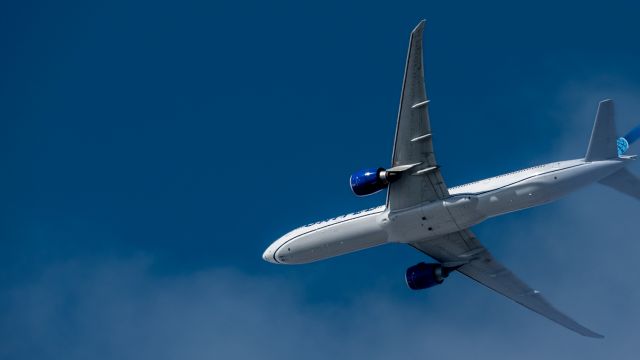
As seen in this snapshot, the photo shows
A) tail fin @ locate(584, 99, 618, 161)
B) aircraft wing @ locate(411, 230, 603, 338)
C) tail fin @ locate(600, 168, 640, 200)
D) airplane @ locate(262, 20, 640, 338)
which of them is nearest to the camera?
tail fin @ locate(584, 99, 618, 161)

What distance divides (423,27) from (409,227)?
37.0 feet

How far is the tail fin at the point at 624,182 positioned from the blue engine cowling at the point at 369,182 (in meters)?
9.89

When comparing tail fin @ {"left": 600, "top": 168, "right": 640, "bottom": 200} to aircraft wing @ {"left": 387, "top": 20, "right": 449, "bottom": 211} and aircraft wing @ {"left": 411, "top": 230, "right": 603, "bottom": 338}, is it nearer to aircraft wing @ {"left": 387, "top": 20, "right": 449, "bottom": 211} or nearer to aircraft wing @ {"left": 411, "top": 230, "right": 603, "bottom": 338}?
aircraft wing @ {"left": 387, "top": 20, "right": 449, "bottom": 211}

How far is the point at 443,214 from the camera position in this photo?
4634cm

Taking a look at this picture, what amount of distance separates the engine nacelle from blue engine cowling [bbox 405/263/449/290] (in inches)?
339

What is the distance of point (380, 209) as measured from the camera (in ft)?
159

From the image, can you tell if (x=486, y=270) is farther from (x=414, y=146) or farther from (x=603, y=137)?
(x=603, y=137)

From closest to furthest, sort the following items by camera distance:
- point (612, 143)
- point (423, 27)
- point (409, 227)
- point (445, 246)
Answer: point (423, 27) < point (612, 143) < point (409, 227) < point (445, 246)

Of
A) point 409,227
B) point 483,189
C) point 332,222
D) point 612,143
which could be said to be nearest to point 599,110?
point 612,143

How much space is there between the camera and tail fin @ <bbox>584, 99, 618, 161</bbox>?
42.1m

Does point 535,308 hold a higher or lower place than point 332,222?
lower

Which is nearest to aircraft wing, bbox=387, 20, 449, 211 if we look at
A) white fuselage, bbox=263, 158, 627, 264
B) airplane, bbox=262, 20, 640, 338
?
airplane, bbox=262, 20, 640, 338

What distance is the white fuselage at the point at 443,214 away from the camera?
44.3 metres

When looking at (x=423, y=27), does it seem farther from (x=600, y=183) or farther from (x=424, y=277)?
(x=424, y=277)
